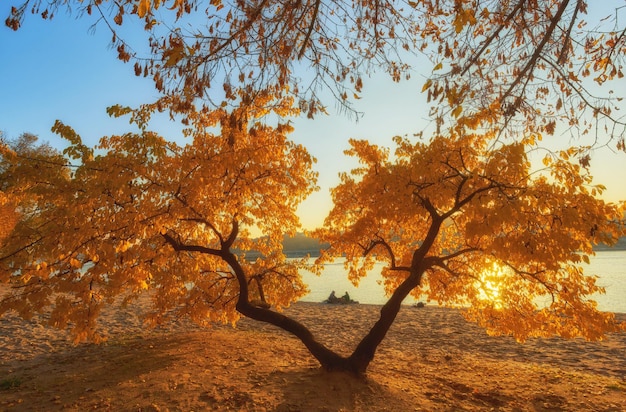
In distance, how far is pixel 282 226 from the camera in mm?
10336

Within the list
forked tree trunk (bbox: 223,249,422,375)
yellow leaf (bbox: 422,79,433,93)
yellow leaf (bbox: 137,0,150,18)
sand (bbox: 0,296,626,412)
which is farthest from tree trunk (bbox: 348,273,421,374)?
yellow leaf (bbox: 137,0,150,18)

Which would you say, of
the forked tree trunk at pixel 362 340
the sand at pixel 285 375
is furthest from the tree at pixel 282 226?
the sand at pixel 285 375

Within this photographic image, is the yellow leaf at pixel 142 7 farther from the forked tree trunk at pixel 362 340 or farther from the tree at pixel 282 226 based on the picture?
the forked tree trunk at pixel 362 340

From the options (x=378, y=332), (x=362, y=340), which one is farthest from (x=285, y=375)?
(x=378, y=332)

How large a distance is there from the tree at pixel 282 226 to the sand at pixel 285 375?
1073mm

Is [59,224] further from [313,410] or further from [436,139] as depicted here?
[436,139]

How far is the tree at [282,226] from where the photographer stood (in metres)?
5.86

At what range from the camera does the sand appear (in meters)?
6.81

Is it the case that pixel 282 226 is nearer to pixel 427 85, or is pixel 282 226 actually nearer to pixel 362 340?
pixel 362 340

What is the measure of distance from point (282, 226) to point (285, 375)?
3740 mm

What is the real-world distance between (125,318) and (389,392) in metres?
14.3

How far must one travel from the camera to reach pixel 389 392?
740 cm

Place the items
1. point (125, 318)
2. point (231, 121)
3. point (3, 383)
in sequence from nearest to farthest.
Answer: point (231, 121), point (3, 383), point (125, 318)

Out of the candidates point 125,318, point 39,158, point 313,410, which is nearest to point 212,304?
point 313,410
